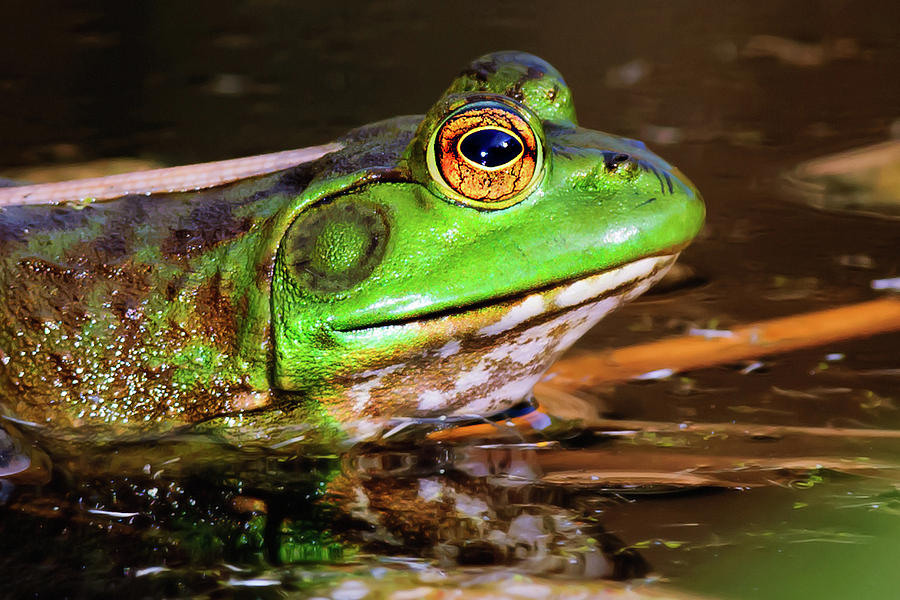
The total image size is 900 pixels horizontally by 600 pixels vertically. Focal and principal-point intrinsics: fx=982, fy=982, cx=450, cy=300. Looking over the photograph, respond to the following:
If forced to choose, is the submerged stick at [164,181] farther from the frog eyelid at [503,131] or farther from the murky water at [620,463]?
the murky water at [620,463]

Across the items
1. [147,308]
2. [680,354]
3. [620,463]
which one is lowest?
[620,463]

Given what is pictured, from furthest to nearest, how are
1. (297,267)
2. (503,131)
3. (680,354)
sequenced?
1. (680,354)
2. (297,267)
3. (503,131)

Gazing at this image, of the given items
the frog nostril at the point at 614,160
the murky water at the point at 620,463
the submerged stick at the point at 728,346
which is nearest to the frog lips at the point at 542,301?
the frog nostril at the point at 614,160

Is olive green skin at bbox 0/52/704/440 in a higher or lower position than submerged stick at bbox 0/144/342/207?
lower

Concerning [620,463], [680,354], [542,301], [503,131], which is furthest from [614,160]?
[680,354]

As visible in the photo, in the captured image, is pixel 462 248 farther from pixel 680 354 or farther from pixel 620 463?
pixel 680 354

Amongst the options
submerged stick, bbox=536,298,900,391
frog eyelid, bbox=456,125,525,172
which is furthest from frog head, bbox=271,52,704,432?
submerged stick, bbox=536,298,900,391

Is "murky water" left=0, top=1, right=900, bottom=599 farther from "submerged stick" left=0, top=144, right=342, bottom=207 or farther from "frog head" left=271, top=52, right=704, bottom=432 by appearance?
"submerged stick" left=0, top=144, right=342, bottom=207
